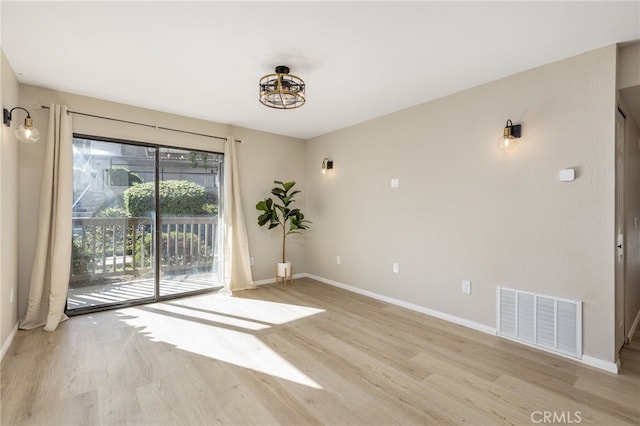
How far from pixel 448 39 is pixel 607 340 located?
2.66 m

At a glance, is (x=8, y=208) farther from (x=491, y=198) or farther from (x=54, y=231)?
(x=491, y=198)

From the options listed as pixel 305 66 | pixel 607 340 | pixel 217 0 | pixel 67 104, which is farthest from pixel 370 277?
pixel 67 104

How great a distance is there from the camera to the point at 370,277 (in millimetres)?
4305

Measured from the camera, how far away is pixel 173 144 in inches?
162

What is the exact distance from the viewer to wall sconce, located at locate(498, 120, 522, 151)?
9.15 feet

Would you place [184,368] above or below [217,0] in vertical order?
below

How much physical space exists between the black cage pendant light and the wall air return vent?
2.74 metres

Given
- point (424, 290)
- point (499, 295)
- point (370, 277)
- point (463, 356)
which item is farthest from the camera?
point (370, 277)

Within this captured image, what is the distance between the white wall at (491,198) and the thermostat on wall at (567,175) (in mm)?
45

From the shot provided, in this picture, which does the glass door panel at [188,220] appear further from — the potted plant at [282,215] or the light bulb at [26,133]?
the light bulb at [26,133]

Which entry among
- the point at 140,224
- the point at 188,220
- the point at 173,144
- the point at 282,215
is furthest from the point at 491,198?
the point at 140,224

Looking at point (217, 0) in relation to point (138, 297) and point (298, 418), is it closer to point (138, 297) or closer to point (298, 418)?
point (298, 418)

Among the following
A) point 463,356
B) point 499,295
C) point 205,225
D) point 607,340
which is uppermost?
point 205,225

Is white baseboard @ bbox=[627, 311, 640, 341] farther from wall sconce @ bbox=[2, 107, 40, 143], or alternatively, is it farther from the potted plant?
wall sconce @ bbox=[2, 107, 40, 143]
